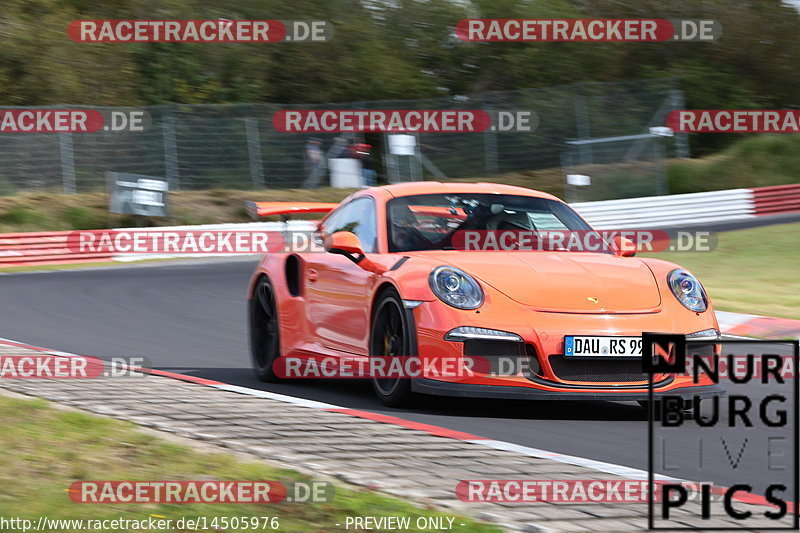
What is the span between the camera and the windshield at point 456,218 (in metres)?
7.25

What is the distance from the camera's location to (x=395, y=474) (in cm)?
470

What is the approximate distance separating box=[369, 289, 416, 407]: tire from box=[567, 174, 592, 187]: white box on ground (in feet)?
60.1

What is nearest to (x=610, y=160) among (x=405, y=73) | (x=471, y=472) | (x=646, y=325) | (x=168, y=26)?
(x=405, y=73)

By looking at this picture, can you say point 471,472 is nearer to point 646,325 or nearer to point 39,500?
point 39,500

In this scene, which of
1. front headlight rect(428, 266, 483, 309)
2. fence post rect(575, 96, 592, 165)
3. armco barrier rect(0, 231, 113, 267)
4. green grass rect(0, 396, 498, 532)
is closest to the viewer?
green grass rect(0, 396, 498, 532)

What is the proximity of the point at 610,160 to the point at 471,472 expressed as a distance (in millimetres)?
21001

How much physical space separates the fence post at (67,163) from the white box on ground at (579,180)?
9.26m

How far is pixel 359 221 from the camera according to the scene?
25.1 ft

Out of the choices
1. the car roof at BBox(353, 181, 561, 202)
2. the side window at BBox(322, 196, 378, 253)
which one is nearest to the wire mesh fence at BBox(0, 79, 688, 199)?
the side window at BBox(322, 196, 378, 253)

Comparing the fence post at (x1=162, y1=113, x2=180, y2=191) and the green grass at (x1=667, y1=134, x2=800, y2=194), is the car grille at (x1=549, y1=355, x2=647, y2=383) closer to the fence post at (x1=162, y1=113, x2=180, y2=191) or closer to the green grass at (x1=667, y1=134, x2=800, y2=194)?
the fence post at (x1=162, y1=113, x2=180, y2=191)

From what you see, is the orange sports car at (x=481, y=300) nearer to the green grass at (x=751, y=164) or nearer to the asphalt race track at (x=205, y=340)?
the asphalt race track at (x=205, y=340)

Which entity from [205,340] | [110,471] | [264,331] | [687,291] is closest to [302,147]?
[205,340]

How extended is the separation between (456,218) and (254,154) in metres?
17.7

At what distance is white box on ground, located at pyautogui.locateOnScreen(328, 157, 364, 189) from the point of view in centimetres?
2539
